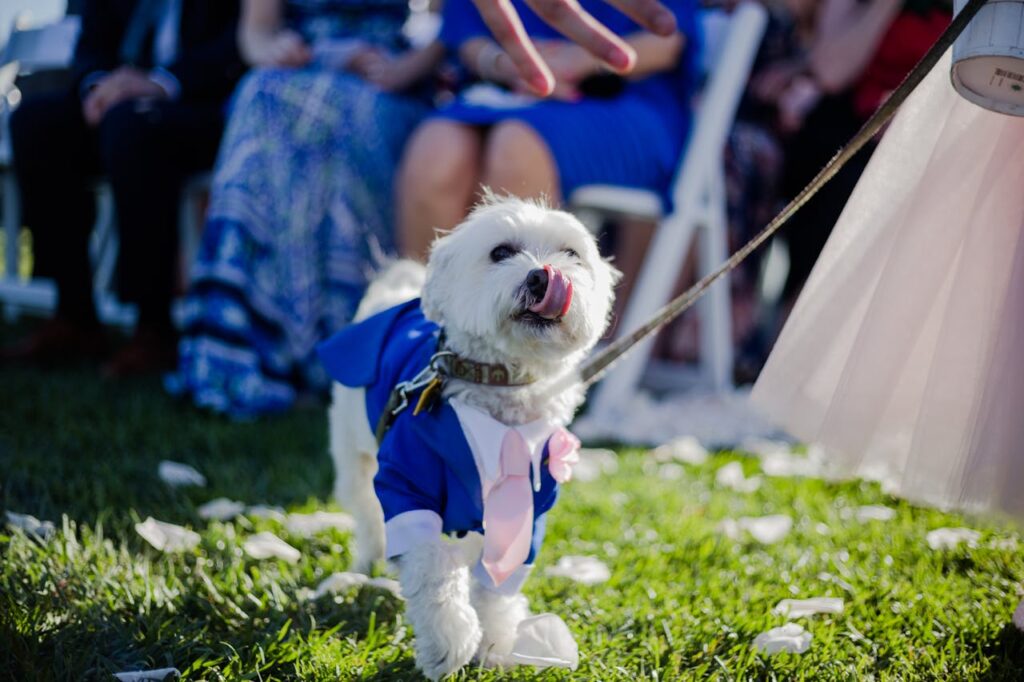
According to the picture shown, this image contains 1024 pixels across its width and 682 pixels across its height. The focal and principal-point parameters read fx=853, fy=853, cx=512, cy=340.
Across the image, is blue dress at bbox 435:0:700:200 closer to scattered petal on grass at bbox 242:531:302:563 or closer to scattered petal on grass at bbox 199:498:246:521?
scattered petal on grass at bbox 199:498:246:521

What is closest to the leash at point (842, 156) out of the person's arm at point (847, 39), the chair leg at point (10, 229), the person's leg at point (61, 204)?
the person's arm at point (847, 39)

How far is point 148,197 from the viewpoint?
349 centimetres

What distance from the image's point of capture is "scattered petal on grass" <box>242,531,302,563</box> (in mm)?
1783

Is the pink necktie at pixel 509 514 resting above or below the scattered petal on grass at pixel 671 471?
above

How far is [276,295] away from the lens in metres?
3.33

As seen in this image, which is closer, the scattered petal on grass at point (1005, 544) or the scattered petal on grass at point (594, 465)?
the scattered petal on grass at point (1005, 544)

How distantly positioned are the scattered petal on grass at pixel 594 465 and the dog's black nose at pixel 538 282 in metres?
1.28

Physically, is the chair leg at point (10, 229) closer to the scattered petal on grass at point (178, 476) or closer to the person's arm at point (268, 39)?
the person's arm at point (268, 39)

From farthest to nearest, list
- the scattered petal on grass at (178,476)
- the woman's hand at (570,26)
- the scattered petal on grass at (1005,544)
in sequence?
the scattered petal on grass at (178,476) < the scattered petal on grass at (1005,544) < the woman's hand at (570,26)

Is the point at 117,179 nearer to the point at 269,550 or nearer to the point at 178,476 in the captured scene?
the point at 178,476

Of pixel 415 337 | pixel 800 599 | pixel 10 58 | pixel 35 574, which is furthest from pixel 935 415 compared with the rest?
pixel 10 58

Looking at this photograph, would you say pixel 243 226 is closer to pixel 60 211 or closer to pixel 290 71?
pixel 290 71

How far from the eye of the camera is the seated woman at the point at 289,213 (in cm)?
318

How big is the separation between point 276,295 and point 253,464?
0.98m
